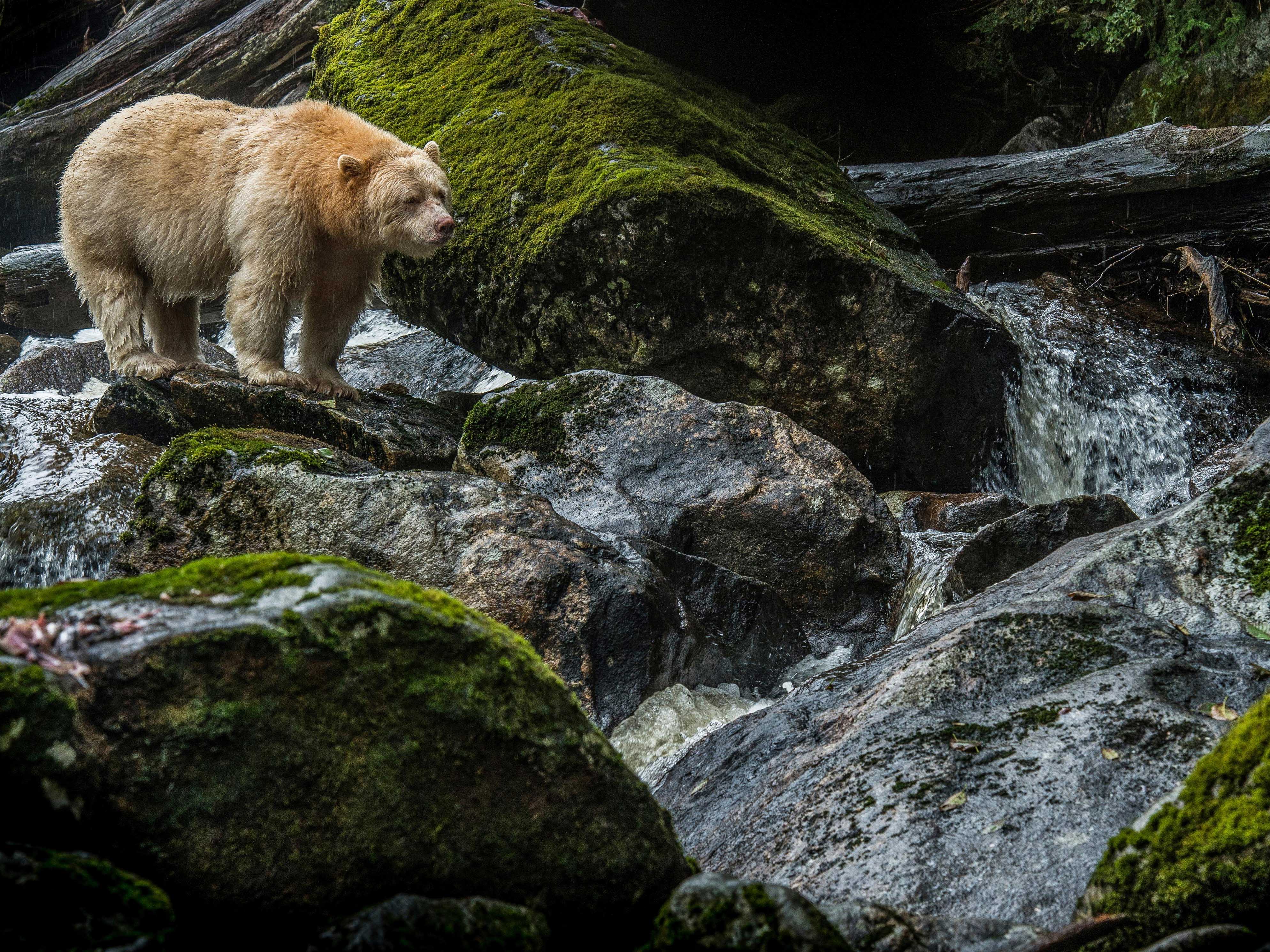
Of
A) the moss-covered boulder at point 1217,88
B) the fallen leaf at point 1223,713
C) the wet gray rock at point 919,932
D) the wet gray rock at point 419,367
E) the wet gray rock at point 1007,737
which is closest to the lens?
the wet gray rock at point 919,932

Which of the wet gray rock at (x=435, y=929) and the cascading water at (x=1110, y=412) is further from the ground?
the wet gray rock at (x=435, y=929)

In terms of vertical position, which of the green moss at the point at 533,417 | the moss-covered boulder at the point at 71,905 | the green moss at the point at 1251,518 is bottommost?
the green moss at the point at 533,417

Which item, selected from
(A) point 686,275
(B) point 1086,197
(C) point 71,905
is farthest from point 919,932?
(B) point 1086,197

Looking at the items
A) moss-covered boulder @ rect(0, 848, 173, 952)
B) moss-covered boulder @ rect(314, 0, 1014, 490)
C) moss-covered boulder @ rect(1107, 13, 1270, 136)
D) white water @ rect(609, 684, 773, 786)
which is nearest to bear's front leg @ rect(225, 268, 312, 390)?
moss-covered boulder @ rect(314, 0, 1014, 490)

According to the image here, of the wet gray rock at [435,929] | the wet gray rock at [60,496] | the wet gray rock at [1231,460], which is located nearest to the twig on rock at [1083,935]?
the wet gray rock at [435,929]

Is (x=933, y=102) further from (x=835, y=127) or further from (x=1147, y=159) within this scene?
(x=1147, y=159)

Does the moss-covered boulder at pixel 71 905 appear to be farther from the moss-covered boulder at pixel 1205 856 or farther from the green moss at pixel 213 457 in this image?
the green moss at pixel 213 457

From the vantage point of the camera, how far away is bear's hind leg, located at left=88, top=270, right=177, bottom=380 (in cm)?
860

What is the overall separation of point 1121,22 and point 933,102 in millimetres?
3374

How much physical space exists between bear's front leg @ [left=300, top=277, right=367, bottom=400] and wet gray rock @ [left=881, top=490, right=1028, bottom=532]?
15.3 feet

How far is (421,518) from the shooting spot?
5375 mm

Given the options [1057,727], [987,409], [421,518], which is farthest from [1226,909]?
[987,409]

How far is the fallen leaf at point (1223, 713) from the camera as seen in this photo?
9.73 ft

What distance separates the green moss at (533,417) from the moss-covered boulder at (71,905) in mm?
5241
